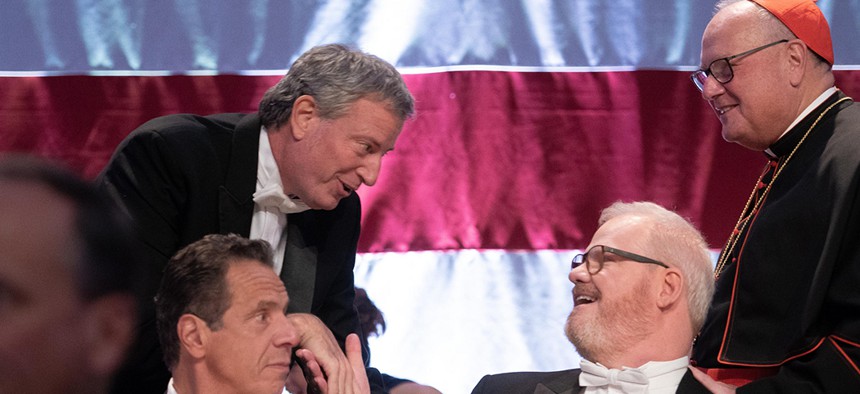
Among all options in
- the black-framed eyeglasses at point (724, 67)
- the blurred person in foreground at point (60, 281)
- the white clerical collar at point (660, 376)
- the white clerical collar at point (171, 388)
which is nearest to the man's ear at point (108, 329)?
the blurred person in foreground at point (60, 281)

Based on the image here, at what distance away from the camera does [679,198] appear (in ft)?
11.5

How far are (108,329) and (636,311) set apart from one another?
2.07 meters

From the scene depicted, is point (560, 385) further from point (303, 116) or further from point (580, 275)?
point (303, 116)

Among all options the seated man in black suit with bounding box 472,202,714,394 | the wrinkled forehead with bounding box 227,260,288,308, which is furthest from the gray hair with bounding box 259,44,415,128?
the seated man in black suit with bounding box 472,202,714,394

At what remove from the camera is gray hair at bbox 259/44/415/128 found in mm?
2412

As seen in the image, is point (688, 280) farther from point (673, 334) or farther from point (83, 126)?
point (83, 126)

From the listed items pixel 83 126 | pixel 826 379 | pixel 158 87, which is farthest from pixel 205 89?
pixel 826 379

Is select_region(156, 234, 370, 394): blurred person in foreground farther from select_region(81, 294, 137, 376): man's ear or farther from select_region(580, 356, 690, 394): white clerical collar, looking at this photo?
select_region(81, 294, 137, 376): man's ear

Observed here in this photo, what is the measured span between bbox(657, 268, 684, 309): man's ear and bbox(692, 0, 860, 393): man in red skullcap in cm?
18

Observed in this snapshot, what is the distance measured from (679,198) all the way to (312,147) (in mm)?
1623

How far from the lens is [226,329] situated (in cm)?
230

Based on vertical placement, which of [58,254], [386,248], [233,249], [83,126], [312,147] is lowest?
[386,248]

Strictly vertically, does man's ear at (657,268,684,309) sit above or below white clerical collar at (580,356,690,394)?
above

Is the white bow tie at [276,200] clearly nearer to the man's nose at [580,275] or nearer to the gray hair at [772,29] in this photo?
the man's nose at [580,275]
